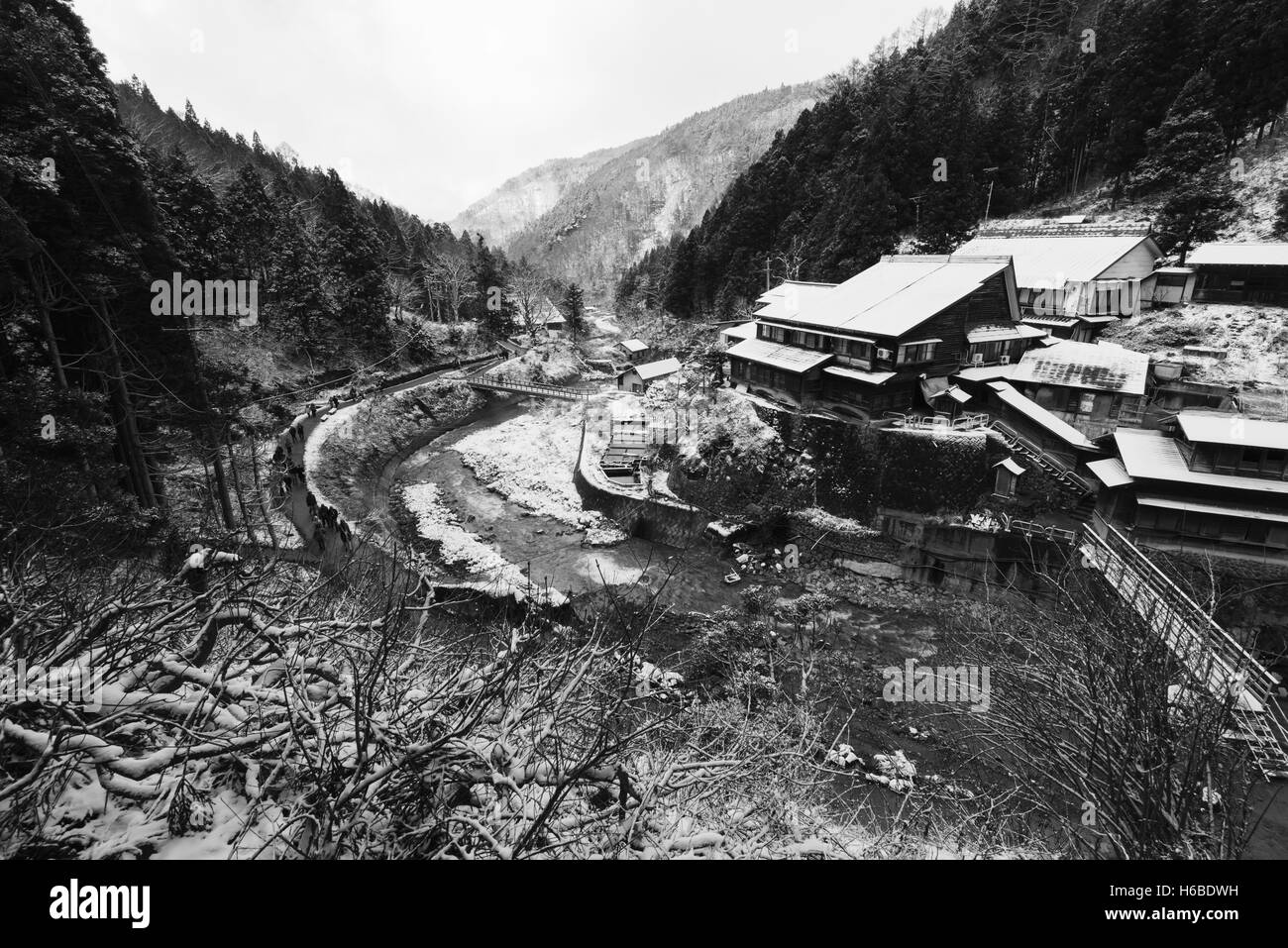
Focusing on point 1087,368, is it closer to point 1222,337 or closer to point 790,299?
point 1222,337

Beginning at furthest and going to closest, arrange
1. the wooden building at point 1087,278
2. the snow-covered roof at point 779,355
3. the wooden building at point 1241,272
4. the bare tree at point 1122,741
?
the wooden building at point 1087,278, the snow-covered roof at point 779,355, the wooden building at point 1241,272, the bare tree at point 1122,741

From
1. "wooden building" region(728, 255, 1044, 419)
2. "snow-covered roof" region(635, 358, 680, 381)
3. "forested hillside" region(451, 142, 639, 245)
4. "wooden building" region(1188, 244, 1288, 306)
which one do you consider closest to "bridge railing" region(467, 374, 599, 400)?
"snow-covered roof" region(635, 358, 680, 381)

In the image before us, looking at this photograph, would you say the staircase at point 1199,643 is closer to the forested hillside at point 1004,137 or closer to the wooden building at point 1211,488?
the wooden building at point 1211,488

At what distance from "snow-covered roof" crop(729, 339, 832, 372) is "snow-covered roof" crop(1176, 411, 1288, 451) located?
12.3m

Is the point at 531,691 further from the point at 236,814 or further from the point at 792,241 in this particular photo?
the point at 792,241

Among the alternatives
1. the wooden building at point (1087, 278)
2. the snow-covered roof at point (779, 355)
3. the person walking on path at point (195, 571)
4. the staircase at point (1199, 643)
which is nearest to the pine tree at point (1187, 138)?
the wooden building at point (1087, 278)

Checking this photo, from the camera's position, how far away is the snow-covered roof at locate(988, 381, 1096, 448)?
17875 mm

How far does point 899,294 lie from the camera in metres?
23.9

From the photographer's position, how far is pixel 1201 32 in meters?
31.0

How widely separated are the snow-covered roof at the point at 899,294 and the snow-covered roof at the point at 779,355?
51.5 inches

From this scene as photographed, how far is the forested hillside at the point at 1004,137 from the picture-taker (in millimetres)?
29125

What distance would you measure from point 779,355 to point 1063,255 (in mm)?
17254

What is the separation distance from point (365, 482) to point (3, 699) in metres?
25.0

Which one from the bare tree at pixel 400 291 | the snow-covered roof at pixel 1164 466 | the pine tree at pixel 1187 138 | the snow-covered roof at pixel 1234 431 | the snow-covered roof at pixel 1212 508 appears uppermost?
the pine tree at pixel 1187 138
